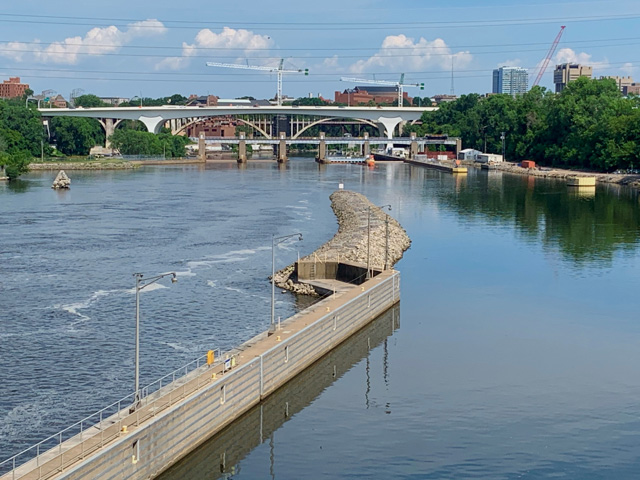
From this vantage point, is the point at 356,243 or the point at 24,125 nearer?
the point at 356,243

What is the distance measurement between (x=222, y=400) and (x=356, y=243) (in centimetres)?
3416

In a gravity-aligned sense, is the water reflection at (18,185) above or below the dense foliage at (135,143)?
below

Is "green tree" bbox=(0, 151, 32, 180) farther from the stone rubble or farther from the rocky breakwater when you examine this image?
the rocky breakwater

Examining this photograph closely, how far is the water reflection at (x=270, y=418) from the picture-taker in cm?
2980

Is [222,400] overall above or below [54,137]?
below

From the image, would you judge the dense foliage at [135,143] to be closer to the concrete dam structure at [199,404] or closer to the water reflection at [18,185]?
the water reflection at [18,185]

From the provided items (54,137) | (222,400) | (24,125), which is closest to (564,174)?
(24,125)

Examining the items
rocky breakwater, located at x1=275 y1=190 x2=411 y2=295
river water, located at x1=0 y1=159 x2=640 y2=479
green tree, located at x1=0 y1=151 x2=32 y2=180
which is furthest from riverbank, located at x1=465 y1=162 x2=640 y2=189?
green tree, located at x1=0 y1=151 x2=32 y2=180

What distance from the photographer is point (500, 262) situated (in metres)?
66.8

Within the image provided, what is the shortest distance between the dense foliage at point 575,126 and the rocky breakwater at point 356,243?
2619 inches

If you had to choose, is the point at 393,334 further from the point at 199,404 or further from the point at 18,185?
the point at 18,185

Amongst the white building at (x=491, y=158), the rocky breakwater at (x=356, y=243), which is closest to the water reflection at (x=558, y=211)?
the rocky breakwater at (x=356, y=243)

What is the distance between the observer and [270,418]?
3425 centimetres

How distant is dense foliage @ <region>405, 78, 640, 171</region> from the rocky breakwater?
66.5m
